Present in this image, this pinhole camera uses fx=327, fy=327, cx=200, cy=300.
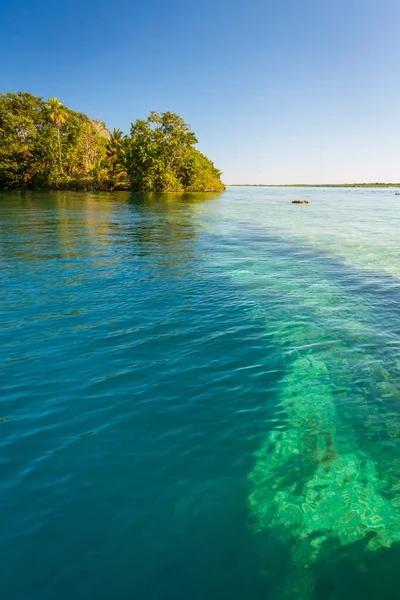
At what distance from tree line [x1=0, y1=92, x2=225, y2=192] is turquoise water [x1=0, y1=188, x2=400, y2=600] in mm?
75334

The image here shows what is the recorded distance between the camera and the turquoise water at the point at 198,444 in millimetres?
3490

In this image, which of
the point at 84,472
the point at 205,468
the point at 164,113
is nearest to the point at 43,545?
the point at 84,472

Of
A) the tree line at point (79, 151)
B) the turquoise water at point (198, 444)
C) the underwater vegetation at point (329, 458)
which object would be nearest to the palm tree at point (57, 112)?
the tree line at point (79, 151)

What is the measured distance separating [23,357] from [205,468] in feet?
16.9

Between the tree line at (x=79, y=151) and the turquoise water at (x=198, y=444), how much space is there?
75334 mm

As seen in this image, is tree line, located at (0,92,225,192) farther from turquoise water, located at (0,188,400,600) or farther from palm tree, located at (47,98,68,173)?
turquoise water, located at (0,188,400,600)

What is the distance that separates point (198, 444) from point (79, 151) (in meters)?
89.2

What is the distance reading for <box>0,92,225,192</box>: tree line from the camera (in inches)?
2862

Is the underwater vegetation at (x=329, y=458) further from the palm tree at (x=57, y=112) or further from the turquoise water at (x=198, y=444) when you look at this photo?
the palm tree at (x=57, y=112)

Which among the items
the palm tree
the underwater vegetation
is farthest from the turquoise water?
the palm tree

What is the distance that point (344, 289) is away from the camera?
13.4m

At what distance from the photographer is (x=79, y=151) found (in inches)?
3150

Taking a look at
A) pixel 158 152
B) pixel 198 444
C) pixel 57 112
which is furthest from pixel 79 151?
pixel 198 444

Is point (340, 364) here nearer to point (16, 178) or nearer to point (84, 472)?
point (84, 472)
